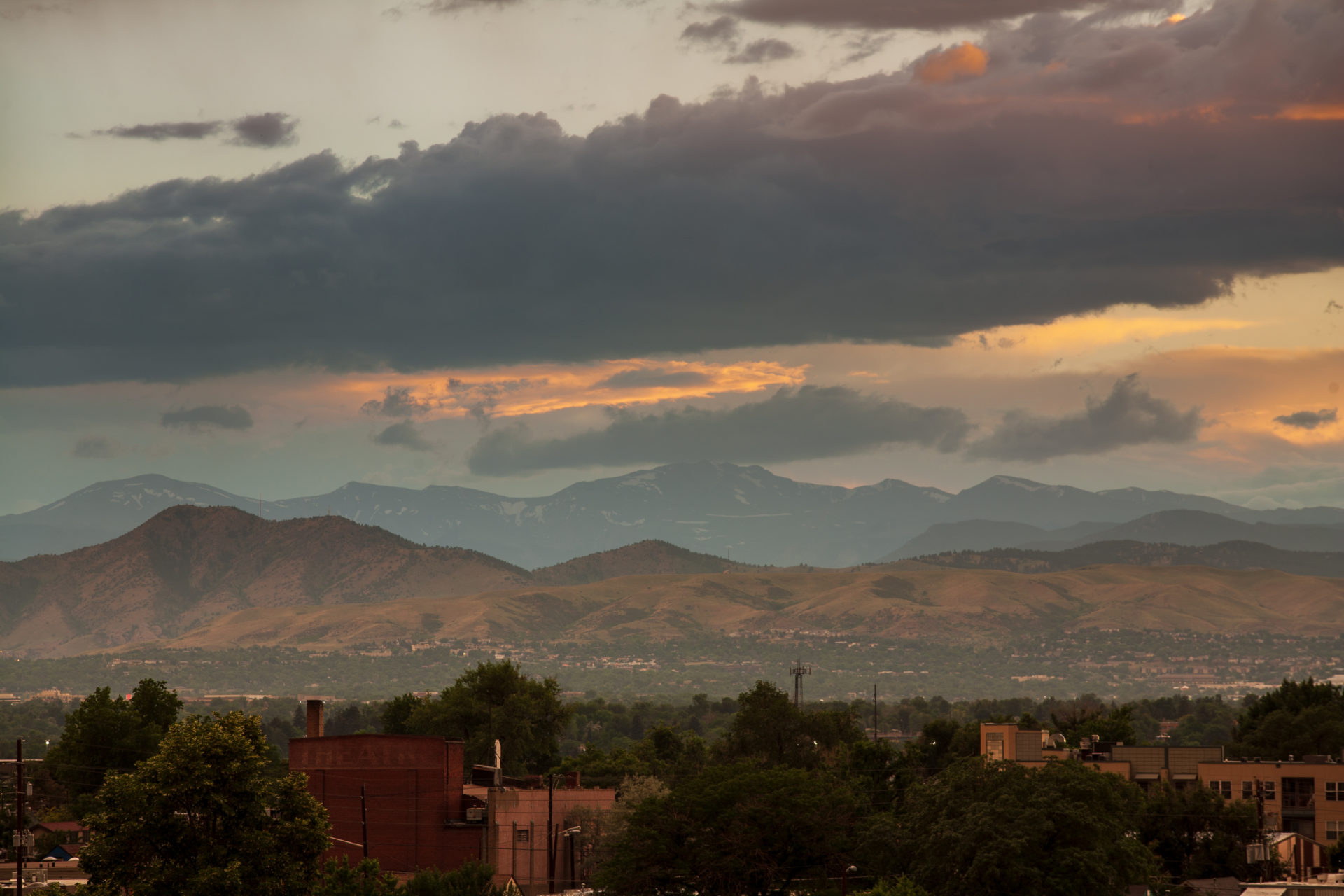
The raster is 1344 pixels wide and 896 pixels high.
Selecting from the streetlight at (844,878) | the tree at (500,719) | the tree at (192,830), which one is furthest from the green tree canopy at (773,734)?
the tree at (192,830)

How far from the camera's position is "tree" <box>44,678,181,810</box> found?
163m

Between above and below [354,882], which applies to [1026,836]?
above

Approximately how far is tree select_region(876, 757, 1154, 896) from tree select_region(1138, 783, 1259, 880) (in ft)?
47.6

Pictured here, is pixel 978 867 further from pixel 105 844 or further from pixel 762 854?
pixel 105 844

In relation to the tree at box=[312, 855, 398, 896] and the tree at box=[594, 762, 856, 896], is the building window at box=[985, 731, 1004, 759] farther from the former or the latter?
the tree at box=[312, 855, 398, 896]

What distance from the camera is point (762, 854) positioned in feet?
326

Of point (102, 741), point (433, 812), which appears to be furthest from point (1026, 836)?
point (102, 741)

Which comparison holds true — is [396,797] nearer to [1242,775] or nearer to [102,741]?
[102,741]

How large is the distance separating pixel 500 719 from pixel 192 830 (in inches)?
4505

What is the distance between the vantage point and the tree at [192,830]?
68.8 m

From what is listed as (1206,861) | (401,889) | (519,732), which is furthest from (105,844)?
(519,732)

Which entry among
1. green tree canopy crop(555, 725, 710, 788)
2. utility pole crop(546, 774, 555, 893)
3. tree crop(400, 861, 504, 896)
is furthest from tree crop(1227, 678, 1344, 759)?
tree crop(400, 861, 504, 896)

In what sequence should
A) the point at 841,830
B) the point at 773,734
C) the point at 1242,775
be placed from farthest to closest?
the point at 773,734 → the point at 1242,775 → the point at 841,830

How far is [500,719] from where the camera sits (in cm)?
18338
